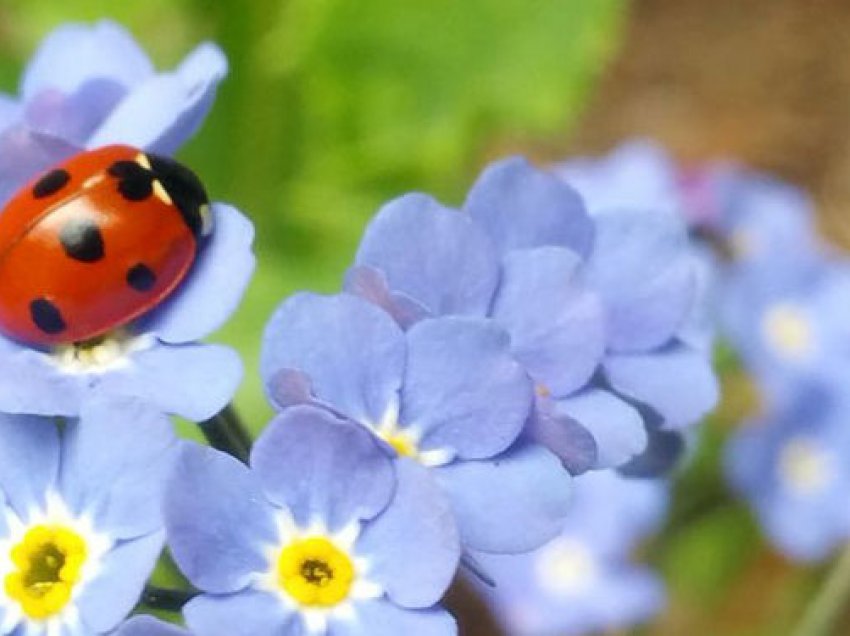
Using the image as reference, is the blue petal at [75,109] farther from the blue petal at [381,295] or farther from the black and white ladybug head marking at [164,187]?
the blue petal at [381,295]

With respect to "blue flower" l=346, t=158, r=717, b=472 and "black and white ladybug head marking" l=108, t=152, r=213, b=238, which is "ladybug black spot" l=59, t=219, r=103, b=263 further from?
"blue flower" l=346, t=158, r=717, b=472

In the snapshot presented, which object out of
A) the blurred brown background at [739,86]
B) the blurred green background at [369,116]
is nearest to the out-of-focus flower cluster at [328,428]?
Answer: the blurred green background at [369,116]

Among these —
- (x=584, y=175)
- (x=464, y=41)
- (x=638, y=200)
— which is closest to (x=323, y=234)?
(x=464, y=41)

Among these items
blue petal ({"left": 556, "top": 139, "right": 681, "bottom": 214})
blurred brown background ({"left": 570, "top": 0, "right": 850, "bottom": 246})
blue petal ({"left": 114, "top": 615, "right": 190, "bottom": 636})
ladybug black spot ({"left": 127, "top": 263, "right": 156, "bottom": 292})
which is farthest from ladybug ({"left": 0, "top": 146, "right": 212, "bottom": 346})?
blurred brown background ({"left": 570, "top": 0, "right": 850, "bottom": 246})

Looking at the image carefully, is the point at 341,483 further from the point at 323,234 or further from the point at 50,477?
the point at 323,234

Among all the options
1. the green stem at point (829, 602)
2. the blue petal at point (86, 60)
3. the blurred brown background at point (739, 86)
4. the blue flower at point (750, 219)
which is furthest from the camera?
the blurred brown background at point (739, 86)

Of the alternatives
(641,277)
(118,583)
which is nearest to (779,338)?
(641,277)

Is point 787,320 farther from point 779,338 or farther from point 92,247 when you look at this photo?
point 92,247
